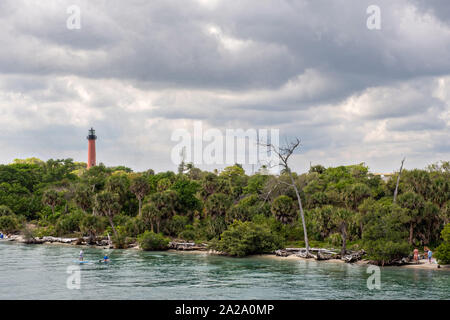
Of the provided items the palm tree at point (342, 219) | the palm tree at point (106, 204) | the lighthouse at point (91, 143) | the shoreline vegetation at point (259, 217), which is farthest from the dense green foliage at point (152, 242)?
the lighthouse at point (91, 143)

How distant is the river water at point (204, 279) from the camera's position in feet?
129

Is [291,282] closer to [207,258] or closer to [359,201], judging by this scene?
[207,258]

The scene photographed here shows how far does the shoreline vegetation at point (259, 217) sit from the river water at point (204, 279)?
11.2ft

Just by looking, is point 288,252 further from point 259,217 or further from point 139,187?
point 139,187

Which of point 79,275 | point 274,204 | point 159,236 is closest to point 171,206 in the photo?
point 159,236

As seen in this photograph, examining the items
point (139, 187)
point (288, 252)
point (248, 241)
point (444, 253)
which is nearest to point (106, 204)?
point (139, 187)

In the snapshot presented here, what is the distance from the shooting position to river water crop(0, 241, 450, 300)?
3944cm

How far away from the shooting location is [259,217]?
69688mm

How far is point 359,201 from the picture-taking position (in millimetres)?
69062

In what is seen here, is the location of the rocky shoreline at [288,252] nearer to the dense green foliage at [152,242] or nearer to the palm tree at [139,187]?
the dense green foliage at [152,242]

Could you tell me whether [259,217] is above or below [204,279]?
above

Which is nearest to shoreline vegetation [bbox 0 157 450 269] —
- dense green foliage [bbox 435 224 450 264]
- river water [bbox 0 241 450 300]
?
dense green foliage [bbox 435 224 450 264]

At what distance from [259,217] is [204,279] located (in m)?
24.6

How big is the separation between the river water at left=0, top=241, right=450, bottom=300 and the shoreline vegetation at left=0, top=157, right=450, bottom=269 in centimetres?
342
